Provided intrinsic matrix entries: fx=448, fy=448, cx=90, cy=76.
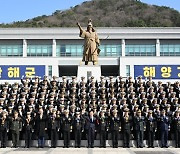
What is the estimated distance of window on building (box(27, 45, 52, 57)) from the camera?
47.9m

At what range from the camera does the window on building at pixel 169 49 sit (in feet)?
156

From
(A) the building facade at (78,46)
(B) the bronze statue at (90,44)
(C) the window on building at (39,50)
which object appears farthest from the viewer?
(C) the window on building at (39,50)

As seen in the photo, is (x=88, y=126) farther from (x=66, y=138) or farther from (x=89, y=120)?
(x=66, y=138)

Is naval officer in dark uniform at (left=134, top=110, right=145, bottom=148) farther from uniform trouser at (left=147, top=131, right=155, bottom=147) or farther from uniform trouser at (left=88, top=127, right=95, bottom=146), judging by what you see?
uniform trouser at (left=88, top=127, right=95, bottom=146)

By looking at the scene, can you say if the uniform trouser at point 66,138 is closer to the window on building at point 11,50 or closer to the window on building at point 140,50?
the window on building at point 140,50

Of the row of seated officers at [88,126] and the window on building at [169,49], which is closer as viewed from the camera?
the row of seated officers at [88,126]

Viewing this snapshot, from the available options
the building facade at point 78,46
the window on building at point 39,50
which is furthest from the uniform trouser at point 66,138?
the window on building at point 39,50

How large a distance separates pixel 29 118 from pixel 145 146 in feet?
13.1

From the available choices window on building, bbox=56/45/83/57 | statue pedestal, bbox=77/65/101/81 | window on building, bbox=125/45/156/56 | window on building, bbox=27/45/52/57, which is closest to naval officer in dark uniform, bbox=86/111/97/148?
statue pedestal, bbox=77/65/101/81

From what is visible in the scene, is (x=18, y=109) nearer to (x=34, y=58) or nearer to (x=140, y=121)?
(x=140, y=121)

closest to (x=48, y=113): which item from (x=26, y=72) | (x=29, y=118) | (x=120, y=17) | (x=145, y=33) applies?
(x=29, y=118)

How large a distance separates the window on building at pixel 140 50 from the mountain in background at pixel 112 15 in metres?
44.6

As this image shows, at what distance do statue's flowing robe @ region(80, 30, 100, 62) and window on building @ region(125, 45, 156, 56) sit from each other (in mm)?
25992

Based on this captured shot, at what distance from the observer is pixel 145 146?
15062 millimetres
